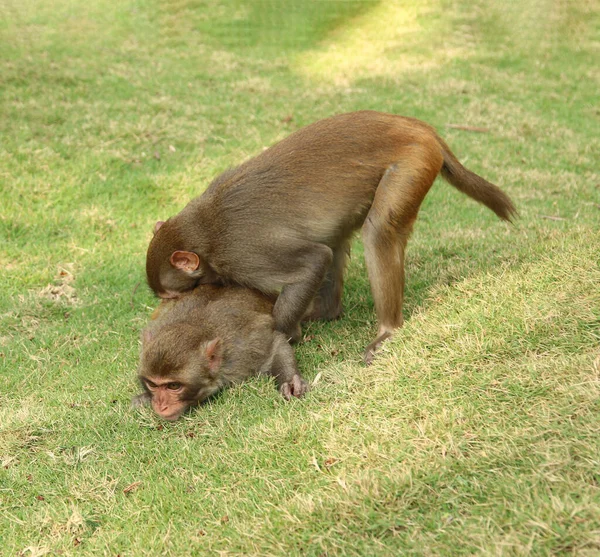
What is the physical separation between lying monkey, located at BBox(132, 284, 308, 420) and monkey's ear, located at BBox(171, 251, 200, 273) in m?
0.19

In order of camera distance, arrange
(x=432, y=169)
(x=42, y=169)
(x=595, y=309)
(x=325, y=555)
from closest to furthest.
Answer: (x=325, y=555) < (x=595, y=309) < (x=432, y=169) < (x=42, y=169)

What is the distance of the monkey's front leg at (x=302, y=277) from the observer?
4992mm

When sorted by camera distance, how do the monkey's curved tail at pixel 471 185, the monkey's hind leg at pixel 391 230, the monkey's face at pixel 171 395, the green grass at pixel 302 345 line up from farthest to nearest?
the monkey's curved tail at pixel 471 185 < the monkey's hind leg at pixel 391 230 < the monkey's face at pixel 171 395 < the green grass at pixel 302 345

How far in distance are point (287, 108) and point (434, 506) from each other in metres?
8.07

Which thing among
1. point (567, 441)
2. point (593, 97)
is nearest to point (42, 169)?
point (567, 441)

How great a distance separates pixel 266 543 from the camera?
321 cm

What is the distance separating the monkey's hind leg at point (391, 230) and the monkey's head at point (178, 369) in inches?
38.8

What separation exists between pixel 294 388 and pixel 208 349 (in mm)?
591

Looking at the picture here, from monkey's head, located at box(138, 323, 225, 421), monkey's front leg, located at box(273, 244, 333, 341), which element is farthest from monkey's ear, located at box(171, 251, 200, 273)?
monkey's front leg, located at box(273, 244, 333, 341)

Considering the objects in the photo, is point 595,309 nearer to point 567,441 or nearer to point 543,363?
point 543,363

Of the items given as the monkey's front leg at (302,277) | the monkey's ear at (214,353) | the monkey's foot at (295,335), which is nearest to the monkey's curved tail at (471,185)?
the monkey's front leg at (302,277)

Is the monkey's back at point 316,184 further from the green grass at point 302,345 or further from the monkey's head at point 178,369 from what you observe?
the green grass at point 302,345

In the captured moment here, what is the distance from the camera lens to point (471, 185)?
17.6 ft

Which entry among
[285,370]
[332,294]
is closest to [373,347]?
[285,370]
